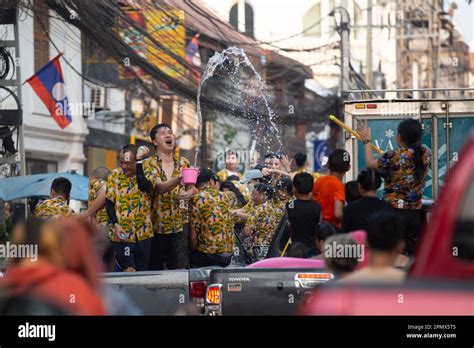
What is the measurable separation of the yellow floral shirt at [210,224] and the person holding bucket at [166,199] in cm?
11

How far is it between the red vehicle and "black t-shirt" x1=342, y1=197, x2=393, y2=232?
483 centimetres

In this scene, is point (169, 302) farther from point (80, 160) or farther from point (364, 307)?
point (80, 160)

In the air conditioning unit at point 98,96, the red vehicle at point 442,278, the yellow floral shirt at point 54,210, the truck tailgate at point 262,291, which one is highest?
the air conditioning unit at point 98,96

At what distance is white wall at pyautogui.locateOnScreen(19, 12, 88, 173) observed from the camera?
25766mm

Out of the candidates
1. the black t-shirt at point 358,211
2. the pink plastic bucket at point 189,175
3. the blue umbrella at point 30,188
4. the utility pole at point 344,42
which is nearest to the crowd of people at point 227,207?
the black t-shirt at point 358,211

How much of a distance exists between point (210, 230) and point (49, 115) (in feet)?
53.4

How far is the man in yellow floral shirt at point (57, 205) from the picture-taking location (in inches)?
421

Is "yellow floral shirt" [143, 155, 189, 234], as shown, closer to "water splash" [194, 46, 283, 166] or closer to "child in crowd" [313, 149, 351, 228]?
"child in crowd" [313, 149, 351, 228]

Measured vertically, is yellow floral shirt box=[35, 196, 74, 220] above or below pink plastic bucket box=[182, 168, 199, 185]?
below

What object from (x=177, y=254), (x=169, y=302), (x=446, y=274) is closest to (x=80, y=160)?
(x=177, y=254)

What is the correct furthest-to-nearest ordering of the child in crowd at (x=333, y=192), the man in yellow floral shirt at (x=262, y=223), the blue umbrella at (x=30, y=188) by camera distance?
the blue umbrella at (x=30, y=188), the man in yellow floral shirt at (x=262, y=223), the child in crowd at (x=333, y=192)

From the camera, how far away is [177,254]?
11.5m

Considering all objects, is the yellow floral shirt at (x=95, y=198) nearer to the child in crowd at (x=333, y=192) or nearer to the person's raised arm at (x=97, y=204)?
the person's raised arm at (x=97, y=204)

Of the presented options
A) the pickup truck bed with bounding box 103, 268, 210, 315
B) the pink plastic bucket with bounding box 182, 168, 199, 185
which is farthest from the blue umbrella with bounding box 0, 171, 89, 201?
the pickup truck bed with bounding box 103, 268, 210, 315
